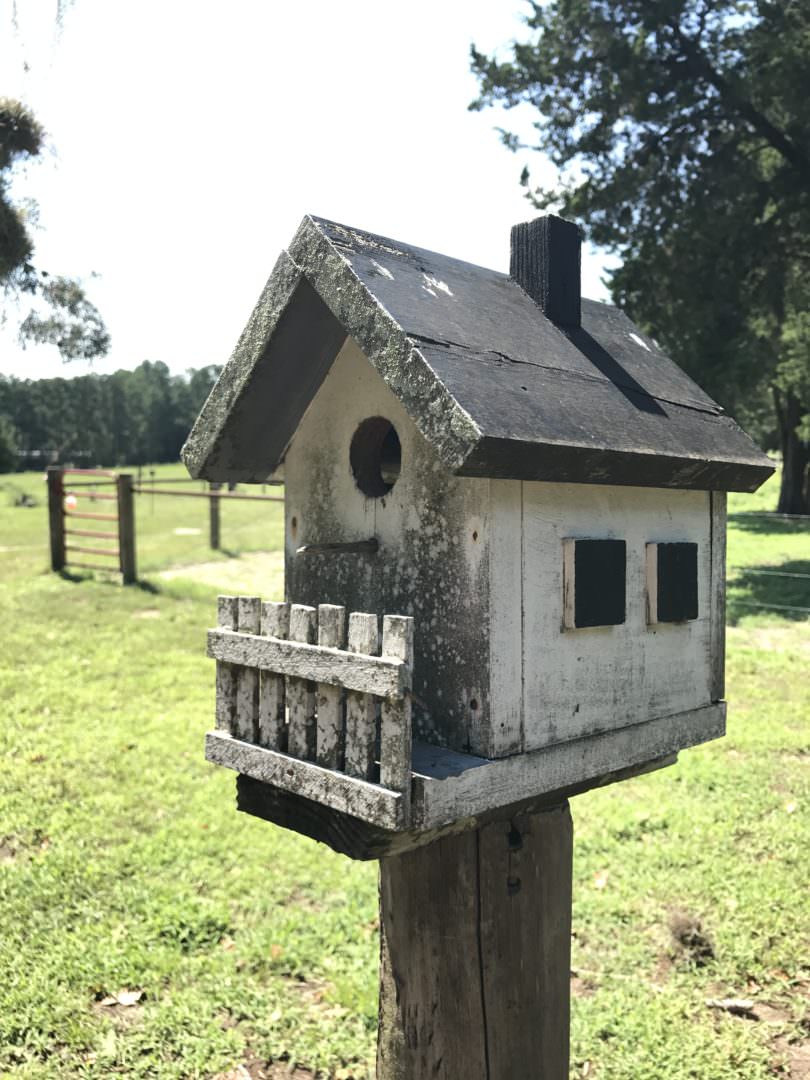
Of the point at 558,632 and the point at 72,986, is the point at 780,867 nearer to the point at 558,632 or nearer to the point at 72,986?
the point at 558,632

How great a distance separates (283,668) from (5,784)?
14.3 feet

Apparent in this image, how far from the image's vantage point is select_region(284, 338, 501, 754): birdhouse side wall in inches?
81.8

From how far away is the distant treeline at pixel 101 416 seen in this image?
74.1 metres

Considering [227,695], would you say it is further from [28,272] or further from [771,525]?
[771,525]

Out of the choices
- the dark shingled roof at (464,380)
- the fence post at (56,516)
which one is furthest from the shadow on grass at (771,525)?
the dark shingled roof at (464,380)

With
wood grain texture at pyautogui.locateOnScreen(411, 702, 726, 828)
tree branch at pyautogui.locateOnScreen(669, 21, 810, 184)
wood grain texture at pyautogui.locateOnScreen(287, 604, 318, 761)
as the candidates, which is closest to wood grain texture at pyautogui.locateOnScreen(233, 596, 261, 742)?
wood grain texture at pyautogui.locateOnScreen(287, 604, 318, 761)

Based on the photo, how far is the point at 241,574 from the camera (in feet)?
42.0

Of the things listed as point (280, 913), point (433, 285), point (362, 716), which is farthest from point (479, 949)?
point (280, 913)

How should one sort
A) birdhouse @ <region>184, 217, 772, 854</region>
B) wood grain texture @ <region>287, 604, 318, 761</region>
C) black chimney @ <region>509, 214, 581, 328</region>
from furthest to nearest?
black chimney @ <region>509, 214, 581, 328</region>
wood grain texture @ <region>287, 604, 318, 761</region>
birdhouse @ <region>184, 217, 772, 854</region>

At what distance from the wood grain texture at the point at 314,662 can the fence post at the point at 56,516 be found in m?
10.8

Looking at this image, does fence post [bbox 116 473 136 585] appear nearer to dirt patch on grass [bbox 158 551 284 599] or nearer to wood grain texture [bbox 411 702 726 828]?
dirt patch on grass [bbox 158 551 284 599]

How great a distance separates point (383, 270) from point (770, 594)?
412 inches

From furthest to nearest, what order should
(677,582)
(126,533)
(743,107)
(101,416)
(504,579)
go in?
(101,416)
(743,107)
(126,533)
(677,582)
(504,579)

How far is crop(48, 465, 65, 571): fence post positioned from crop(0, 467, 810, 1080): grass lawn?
213 inches
